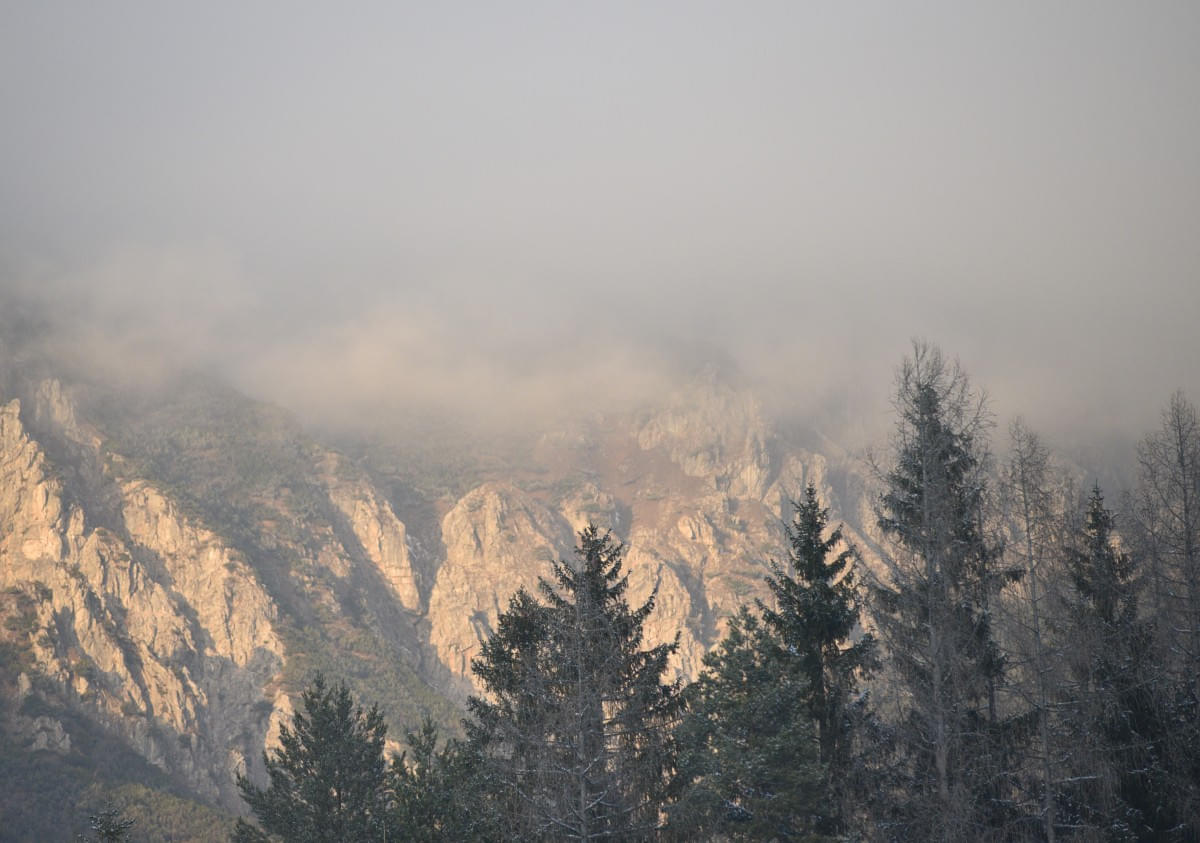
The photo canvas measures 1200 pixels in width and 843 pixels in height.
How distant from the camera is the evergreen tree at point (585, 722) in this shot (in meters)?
29.7

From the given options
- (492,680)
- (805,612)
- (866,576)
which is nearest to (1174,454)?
(866,576)

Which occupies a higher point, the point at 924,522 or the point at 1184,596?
the point at 924,522

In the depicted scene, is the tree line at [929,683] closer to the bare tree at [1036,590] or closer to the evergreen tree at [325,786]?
the bare tree at [1036,590]

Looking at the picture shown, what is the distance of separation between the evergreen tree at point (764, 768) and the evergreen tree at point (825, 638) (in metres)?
0.36

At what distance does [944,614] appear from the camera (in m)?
27.4

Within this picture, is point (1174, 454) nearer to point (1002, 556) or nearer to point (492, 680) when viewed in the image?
point (1002, 556)

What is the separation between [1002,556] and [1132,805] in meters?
9.69

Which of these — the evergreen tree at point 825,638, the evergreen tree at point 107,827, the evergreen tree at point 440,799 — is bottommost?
the evergreen tree at point 107,827


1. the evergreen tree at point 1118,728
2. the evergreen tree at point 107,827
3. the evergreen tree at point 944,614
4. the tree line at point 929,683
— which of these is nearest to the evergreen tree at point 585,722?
the tree line at point 929,683

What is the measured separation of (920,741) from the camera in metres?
27.5

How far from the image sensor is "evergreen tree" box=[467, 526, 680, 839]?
97.5 feet

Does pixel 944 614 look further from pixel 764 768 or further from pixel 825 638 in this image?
pixel 764 768

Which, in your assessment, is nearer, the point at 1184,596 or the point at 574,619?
the point at 1184,596

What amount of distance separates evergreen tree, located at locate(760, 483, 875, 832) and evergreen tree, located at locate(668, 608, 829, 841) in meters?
0.36
